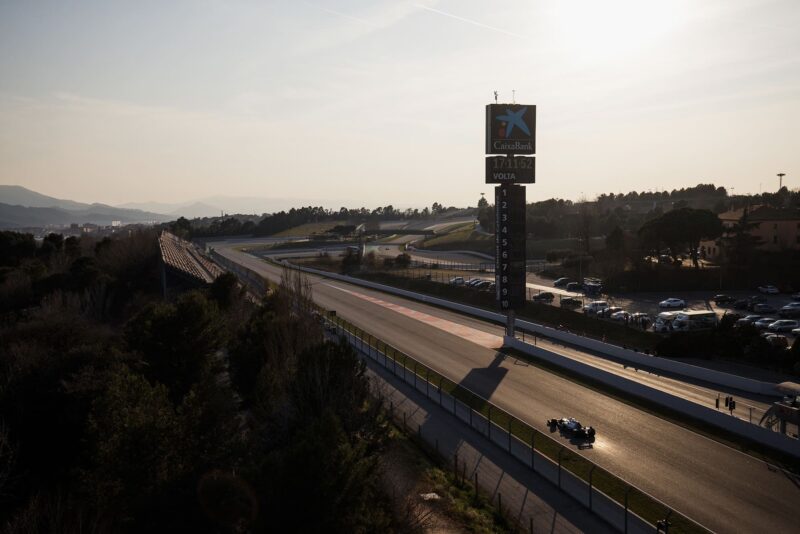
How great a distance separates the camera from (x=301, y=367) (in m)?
18.6

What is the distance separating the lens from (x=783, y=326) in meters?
40.4

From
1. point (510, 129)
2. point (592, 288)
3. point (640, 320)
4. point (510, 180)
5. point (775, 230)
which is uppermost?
point (510, 129)

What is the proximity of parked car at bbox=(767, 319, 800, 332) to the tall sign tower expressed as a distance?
1553 centimetres

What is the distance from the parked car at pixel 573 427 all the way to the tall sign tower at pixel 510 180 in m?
16.7

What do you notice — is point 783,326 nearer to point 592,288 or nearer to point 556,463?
point 592,288

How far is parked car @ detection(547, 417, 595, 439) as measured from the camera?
24.2 metres

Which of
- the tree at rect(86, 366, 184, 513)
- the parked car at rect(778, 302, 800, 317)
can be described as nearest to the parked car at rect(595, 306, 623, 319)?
the parked car at rect(778, 302, 800, 317)

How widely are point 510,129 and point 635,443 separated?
2368 cm

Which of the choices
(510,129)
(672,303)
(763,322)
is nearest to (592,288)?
(672,303)

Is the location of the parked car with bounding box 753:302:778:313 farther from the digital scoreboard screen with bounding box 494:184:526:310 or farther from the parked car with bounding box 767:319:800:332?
the digital scoreboard screen with bounding box 494:184:526:310

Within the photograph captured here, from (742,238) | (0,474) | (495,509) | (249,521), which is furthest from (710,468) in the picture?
(742,238)

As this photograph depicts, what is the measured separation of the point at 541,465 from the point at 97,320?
31399 mm

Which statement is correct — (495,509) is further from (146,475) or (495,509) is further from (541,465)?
(146,475)

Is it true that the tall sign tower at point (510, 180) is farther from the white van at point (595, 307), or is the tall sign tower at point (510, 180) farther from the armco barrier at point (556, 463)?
the armco barrier at point (556, 463)
